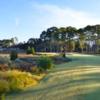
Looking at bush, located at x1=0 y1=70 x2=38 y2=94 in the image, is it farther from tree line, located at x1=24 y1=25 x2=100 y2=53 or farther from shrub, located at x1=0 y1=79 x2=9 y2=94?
tree line, located at x1=24 y1=25 x2=100 y2=53

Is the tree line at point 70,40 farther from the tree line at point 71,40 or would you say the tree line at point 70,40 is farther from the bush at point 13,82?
the bush at point 13,82

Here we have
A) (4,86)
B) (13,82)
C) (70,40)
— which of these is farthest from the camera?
(70,40)

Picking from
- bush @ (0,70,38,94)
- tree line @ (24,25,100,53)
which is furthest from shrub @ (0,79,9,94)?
tree line @ (24,25,100,53)

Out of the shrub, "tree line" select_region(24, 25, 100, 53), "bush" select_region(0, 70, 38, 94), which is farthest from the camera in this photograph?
"tree line" select_region(24, 25, 100, 53)

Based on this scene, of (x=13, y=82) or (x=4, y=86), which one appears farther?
(x=13, y=82)

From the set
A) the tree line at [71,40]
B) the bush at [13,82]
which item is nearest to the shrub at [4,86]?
the bush at [13,82]

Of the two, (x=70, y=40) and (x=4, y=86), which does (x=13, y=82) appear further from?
(x=70, y=40)

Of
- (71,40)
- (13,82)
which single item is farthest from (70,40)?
(13,82)

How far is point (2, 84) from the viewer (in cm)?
1700

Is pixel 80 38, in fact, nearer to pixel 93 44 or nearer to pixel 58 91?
pixel 93 44

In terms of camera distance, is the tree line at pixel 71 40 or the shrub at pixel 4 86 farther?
the tree line at pixel 71 40

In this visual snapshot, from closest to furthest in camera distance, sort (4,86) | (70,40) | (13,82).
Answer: (4,86) < (13,82) < (70,40)

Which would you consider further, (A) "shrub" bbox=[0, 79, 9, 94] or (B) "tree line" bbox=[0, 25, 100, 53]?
(B) "tree line" bbox=[0, 25, 100, 53]

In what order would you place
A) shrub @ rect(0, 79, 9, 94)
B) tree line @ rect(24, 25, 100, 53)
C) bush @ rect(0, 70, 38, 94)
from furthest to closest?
tree line @ rect(24, 25, 100, 53)
bush @ rect(0, 70, 38, 94)
shrub @ rect(0, 79, 9, 94)
